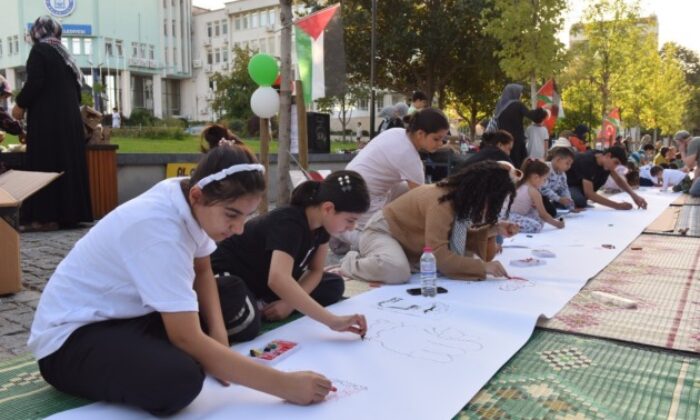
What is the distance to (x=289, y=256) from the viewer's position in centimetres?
245

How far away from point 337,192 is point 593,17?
18045 millimetres

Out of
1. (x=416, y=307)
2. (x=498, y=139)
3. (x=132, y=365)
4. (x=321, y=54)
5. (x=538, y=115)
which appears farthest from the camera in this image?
(x=538, y=115)

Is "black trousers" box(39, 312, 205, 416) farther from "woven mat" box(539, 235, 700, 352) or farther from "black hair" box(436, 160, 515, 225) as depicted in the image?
"black hair" box(436, 160, 515, 225)

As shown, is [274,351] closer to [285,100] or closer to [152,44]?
[285,100]

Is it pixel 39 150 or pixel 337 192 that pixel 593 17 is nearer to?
pixel 39 150

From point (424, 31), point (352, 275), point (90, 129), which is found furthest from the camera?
point (424, 31)

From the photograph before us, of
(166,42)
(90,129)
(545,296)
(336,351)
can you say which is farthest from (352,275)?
(166,42)

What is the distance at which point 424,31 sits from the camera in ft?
59.1

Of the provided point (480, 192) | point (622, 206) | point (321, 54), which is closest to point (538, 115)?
point (622, 206)

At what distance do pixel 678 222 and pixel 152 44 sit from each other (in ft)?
174

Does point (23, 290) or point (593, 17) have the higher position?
point (593, 17)

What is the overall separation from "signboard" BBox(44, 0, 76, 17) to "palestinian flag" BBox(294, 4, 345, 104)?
49969 millimetres

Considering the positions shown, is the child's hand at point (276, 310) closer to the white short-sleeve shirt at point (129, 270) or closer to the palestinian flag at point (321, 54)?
the white short-sleeve shirt at point (129, 270)

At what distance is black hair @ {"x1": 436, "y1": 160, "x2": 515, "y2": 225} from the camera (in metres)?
3.28
